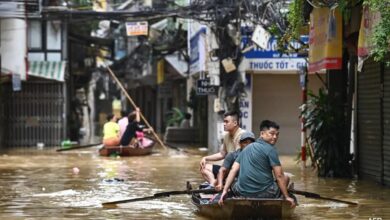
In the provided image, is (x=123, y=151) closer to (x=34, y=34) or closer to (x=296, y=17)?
(x=34, y=34)

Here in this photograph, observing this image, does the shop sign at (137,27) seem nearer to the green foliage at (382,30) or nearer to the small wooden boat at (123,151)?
the small wooden boat at (123,151)

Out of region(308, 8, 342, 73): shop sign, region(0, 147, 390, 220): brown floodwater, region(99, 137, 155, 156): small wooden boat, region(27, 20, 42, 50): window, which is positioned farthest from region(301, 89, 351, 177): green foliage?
region(27, 20, 42, 50): window

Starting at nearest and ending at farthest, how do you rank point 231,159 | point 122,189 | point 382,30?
point 382,30
point 231,159
point 122,189

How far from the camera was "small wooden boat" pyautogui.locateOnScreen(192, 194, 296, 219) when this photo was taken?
9422 mm

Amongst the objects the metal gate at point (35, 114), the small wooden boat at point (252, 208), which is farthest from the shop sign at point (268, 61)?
the small wooden boat at point (252, 208)

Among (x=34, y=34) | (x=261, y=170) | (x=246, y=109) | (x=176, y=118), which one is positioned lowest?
(x=176, y=118)

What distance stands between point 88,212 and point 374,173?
7.04 meters

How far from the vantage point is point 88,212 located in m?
10.9

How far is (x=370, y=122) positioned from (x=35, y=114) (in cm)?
1808

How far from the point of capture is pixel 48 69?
1195 inches

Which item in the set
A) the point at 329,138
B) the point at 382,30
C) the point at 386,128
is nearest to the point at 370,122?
the point at 329,138

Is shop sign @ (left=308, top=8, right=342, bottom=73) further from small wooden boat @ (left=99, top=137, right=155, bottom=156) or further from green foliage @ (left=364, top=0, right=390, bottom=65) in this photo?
small wooden boat @ (left=99, top=137, right=155, bottom=156)

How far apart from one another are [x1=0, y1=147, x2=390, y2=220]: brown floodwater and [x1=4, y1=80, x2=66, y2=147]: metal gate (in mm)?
7519

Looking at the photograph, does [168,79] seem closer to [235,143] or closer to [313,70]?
[313,70]
